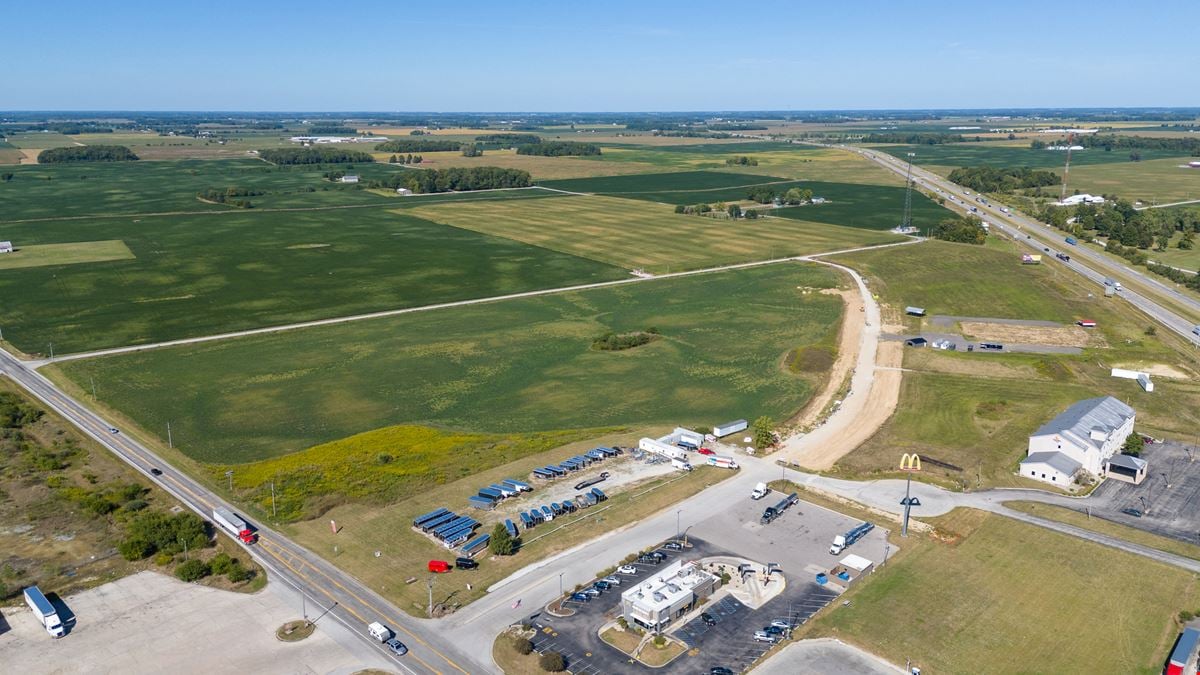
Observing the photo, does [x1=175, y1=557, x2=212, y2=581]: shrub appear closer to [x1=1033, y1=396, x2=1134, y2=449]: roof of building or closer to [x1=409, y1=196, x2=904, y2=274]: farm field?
[x1=1033, y1=396, x2=1134, y2=449]: roof of building

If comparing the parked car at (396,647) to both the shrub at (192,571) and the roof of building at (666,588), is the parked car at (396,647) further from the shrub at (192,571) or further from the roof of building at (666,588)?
the shrub at (192,571)

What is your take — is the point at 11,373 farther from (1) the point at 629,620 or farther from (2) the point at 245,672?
(1) the point at 629,620

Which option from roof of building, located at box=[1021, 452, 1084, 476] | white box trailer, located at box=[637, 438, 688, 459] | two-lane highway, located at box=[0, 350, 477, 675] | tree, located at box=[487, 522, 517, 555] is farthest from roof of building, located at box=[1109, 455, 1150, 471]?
two-lane highway, located at box=[0, 350, 477, 675]

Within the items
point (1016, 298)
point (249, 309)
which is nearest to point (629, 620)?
point (249, 309)

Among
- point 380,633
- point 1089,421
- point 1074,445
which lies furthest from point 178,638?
point 1089,421

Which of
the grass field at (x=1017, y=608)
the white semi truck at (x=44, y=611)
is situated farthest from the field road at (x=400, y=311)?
the grass field at (x=1017, y=608)

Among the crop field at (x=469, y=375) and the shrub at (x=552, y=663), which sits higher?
the crop field at (x=469, y=375)
